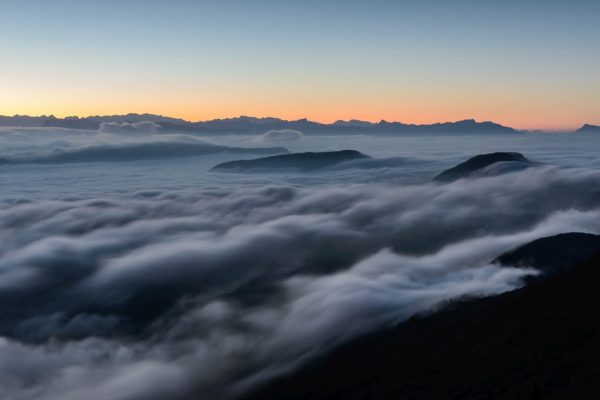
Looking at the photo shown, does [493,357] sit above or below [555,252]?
above

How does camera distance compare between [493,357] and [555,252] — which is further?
[555,252]

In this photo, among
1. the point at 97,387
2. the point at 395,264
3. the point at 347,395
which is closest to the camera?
the point at 347,395

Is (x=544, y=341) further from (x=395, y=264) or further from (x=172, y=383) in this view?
(x=395, y=264)

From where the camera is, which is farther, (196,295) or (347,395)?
(196,295)

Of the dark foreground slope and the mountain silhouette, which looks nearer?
the dark foreground slope

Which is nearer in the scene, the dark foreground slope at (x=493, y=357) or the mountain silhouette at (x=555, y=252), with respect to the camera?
the dark foreground slope at (x=493, y=357)

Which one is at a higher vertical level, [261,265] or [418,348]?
[418,348]

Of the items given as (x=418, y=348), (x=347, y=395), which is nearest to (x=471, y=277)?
(x=418, y=348)

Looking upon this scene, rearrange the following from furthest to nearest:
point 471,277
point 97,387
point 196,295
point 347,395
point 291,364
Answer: point 196,295
point 471,277
point 97,387
point 291,364
point 347,395
